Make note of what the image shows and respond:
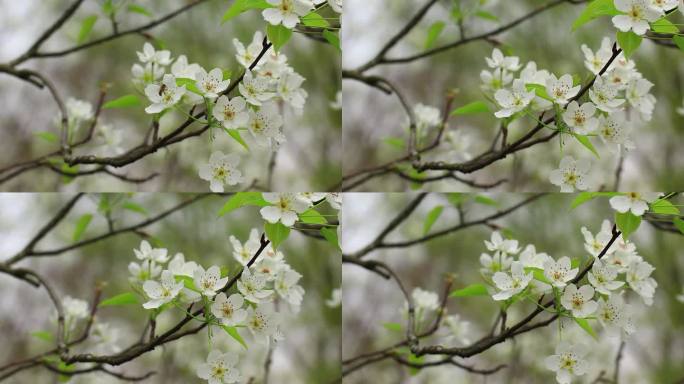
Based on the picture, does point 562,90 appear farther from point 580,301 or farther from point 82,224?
point 82,224

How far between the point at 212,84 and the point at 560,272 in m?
0.52

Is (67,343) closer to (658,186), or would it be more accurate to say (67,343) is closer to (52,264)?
(52,264)

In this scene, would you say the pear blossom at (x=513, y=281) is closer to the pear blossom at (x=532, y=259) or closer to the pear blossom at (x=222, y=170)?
the pear blossom at (x=532, y=259)

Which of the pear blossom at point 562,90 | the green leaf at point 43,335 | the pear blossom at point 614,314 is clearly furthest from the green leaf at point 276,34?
the green leaf at point 43,335

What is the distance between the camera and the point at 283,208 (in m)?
1.07

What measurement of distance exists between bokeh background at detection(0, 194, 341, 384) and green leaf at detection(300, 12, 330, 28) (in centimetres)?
53

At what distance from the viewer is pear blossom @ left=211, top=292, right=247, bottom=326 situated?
42.8 inches

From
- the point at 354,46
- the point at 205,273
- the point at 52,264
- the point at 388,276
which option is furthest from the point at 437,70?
the point at 52,264

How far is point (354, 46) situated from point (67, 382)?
2.54ft

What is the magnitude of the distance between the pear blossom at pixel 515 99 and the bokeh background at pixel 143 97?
0.42 metres

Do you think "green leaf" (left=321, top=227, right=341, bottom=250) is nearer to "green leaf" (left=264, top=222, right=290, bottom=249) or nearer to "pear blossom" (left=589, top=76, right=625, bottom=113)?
"green leaf" (left=264, top=222, right=290, bottom=249)

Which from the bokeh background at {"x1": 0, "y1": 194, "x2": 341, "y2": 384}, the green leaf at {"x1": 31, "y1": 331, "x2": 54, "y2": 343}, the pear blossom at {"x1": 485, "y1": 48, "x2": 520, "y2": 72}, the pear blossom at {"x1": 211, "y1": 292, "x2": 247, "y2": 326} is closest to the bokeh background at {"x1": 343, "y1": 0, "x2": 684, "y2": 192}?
the pear blossom at {"x1": 485, "y1": 48, "x2": 520, "y2": 72}

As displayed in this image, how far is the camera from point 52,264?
1508mm

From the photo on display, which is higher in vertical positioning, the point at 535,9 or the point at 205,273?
the point at 535,9
